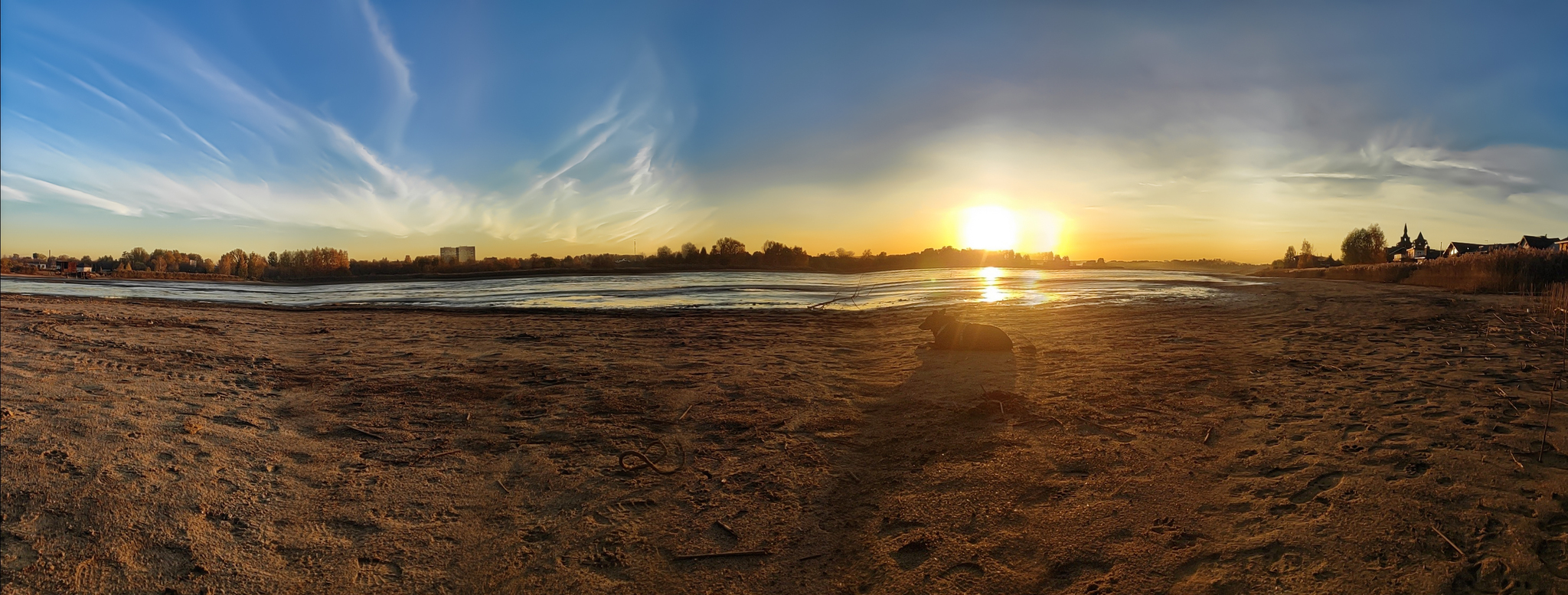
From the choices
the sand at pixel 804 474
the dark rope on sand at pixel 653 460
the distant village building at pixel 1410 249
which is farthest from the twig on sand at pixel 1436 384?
the distant village building at pixel 1410 249

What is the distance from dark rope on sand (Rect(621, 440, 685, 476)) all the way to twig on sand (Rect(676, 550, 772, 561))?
122 centimetres

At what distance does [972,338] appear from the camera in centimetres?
962

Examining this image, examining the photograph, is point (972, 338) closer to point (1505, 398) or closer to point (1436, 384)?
point (1436, 384)

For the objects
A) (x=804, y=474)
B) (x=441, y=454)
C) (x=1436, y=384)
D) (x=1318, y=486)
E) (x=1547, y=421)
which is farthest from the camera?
(x=1436, y=384)

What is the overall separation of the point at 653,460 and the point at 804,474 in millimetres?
1186

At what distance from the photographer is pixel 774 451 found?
4941mm

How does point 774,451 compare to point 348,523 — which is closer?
point 348,523

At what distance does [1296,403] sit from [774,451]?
189 inches

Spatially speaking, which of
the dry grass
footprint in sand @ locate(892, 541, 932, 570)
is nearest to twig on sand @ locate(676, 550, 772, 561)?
footprint in sand @ locate(892, 541, 932, 570)

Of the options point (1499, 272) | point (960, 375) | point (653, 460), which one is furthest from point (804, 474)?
point (1499, 272)

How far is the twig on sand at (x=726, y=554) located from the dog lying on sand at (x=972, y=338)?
6785mm

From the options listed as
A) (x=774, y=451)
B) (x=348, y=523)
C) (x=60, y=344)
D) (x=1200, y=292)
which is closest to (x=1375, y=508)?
(x=774, y=451)

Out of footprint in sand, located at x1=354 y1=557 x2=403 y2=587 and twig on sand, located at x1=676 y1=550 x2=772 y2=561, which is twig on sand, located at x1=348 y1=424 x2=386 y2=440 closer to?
footprint in sand, located at x1=354 y1=557 x2=403 y2=587

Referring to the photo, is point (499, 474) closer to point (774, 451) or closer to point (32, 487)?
point (774, 451)
